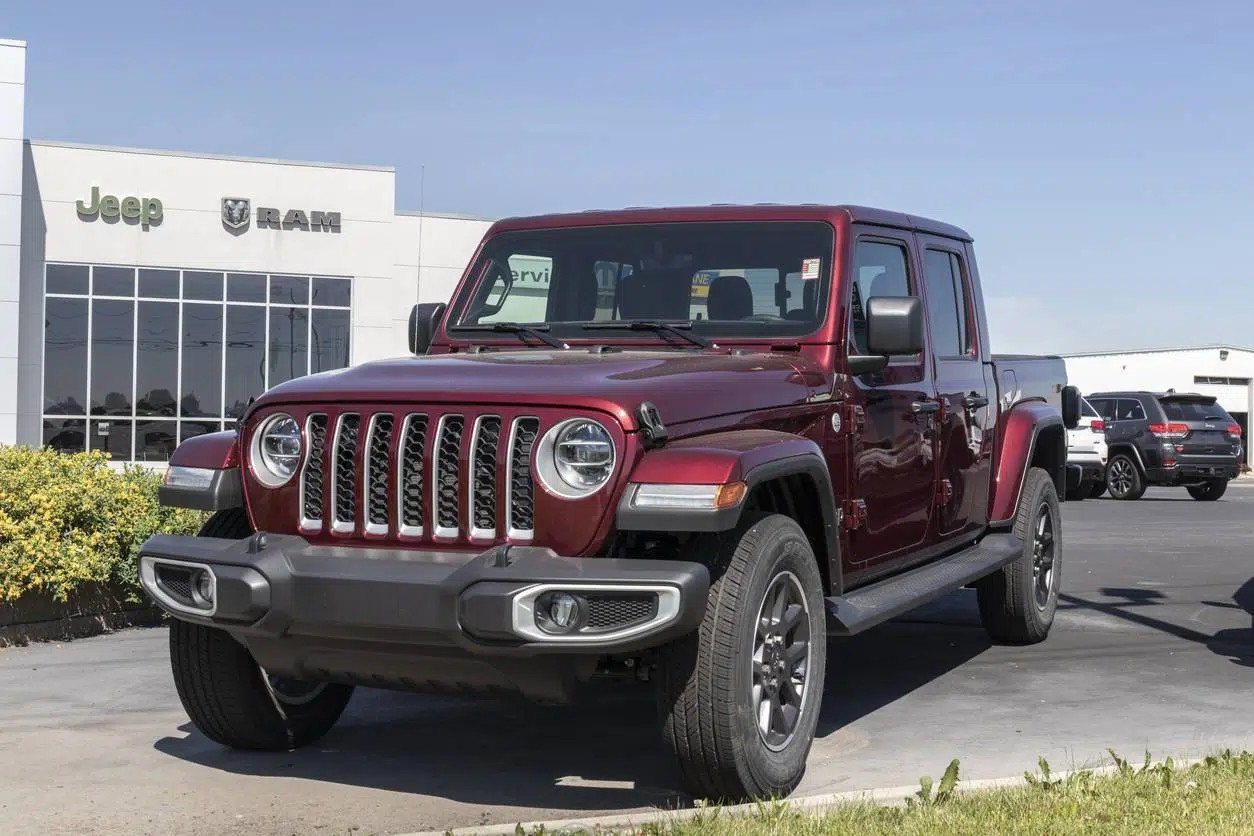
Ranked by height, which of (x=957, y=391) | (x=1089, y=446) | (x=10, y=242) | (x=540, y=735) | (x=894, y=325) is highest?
(x=10, y=242)

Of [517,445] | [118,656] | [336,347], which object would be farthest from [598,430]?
[336,347]

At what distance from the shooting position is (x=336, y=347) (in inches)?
1232

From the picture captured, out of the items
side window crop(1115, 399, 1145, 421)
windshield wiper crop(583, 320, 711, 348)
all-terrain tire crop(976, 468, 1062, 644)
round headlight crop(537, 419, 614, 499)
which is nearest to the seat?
windshield wiper crop(583, 320, 711, 348)

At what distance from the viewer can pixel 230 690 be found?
18.0ft

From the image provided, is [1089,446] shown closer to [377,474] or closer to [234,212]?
[234,212]

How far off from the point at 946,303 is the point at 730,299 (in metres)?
Result: 1.97

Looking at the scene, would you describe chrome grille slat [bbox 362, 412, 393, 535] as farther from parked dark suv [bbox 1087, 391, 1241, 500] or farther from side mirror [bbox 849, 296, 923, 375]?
parked dark suv [bbox 1087, 391, 1241, 500]

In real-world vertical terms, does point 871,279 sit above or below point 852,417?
above

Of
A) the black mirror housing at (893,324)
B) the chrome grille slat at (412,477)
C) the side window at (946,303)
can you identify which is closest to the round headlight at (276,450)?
the chrome grille slat at (412,477)

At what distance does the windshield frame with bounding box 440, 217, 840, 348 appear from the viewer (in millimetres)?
5984

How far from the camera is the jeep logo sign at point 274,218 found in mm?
29672

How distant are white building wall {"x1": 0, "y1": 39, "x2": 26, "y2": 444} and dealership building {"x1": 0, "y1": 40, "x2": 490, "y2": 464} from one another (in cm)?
3

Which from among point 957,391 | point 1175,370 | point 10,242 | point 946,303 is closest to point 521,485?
point 957,391

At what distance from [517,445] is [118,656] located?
4.28 meters
